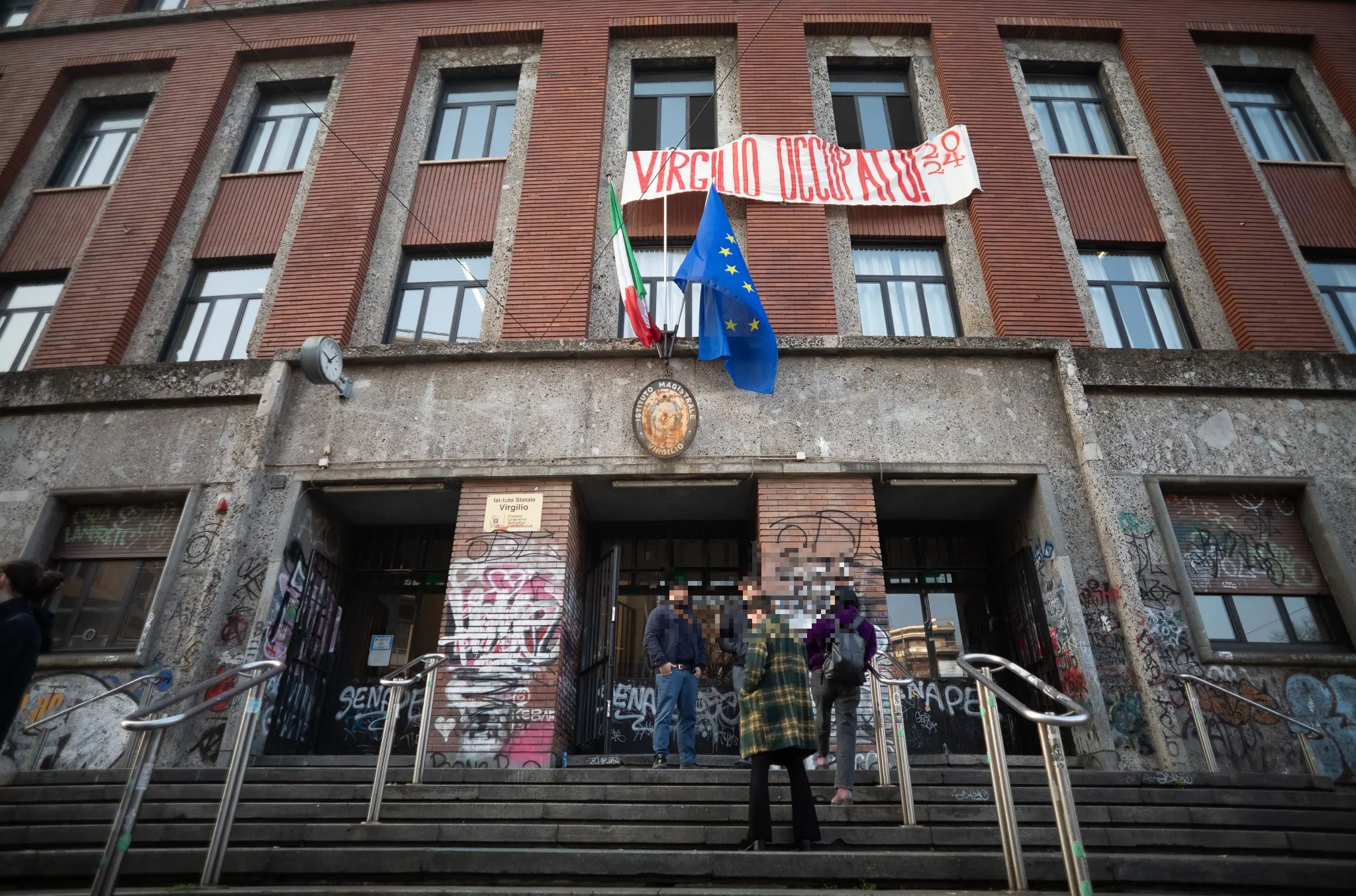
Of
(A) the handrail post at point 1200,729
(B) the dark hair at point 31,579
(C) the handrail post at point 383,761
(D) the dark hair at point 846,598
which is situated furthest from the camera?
(A) the handrail post at point 1200,729

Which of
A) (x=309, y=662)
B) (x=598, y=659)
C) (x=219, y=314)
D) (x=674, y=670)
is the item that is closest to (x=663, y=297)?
(x=598, y=659)

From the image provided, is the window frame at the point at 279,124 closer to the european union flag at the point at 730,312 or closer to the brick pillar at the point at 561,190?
the brick pillar at the point at 561,190

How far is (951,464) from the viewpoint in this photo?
900 centimetres

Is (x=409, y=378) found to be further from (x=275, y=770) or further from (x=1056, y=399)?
(x=1056, y=399)

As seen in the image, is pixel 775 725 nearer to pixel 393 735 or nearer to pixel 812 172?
pixel 393 735

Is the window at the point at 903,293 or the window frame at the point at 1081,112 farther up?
the window frame at the point at 1081,112

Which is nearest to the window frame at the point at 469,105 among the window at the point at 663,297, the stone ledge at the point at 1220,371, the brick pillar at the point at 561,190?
the brick pillar at the point at 561,190

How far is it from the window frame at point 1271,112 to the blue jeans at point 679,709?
11934mm

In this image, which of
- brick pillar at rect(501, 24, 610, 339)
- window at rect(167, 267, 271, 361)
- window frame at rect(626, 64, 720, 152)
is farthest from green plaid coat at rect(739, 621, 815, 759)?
window at rect(167, 267, 271, 361)

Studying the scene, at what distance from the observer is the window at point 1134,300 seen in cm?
1052

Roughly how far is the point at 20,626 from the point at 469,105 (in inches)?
447

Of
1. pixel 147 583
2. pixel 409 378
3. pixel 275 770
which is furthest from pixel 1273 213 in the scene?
pixel 147 583

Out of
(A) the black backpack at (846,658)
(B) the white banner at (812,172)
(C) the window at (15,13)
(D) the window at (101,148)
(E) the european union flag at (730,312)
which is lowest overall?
(A) the black backpack at (846,658)

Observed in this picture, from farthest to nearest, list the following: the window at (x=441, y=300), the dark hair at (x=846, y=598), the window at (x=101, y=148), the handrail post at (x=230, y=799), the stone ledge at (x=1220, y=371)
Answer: the window at (x=101, y=148) → the window at (x=441, y=300) → the stone ledge at (x=1220, y=371) → the dark hair at (x=846, y=598) → the handrail post at (x=230, y=799)
